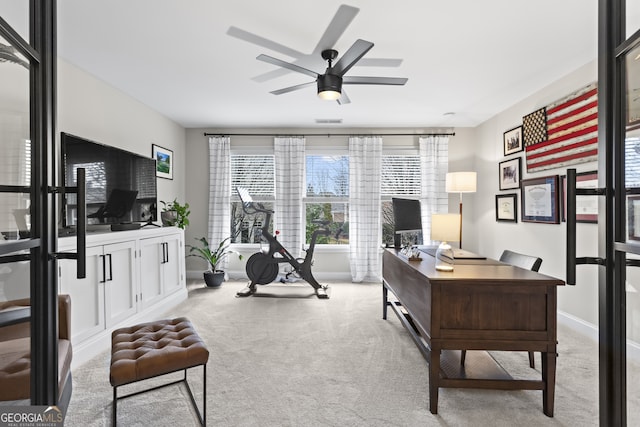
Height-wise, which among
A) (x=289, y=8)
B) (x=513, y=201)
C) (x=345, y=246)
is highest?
(x=289, y=8)

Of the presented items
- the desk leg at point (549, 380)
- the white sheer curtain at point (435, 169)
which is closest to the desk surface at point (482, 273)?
the desk leg at point (549, 380)

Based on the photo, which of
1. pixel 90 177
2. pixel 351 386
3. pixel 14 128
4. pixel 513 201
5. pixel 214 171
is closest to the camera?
pixel 14 128

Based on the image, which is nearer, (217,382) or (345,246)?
(217,382)

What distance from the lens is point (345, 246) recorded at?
17.6 feet

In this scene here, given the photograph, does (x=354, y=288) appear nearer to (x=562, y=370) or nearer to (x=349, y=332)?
(x=349, y=332)

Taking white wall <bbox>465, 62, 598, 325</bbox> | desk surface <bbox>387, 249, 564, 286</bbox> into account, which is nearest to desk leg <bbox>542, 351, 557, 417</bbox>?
desk surface <bbox>387, 249, 564, 286</bbox>

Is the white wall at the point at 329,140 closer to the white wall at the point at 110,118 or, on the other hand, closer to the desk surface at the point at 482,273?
the white wall at the point at 110,118

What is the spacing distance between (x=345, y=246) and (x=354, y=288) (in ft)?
2.66

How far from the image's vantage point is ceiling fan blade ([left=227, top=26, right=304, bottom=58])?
95.7 inches

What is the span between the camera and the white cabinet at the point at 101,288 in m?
2.43

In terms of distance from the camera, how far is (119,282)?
116 inches

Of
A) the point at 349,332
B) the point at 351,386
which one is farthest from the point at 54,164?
the point at 349,332

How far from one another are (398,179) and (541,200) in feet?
6.93

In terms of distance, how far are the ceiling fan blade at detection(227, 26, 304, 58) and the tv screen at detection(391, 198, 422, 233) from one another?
153 cm
